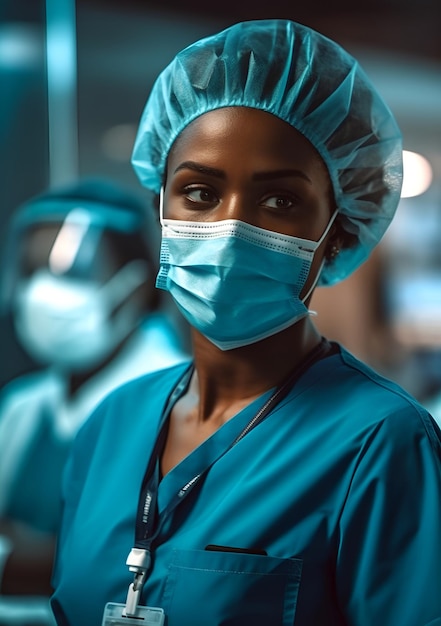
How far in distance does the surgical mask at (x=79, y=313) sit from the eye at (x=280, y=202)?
3.88 ft

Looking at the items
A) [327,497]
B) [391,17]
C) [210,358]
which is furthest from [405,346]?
[327,497]

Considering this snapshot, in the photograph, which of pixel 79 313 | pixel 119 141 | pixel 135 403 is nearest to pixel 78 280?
pixel 79 313

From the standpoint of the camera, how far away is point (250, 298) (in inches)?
35.7

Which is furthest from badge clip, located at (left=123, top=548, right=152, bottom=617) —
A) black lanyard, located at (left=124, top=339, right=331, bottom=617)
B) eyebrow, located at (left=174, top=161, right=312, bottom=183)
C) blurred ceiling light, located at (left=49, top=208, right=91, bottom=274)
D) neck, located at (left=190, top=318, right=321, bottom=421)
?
blurred ceiling light, located at (left=49, top=208, right=91, bottom=274)

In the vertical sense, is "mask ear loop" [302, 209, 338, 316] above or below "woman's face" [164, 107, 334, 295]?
below

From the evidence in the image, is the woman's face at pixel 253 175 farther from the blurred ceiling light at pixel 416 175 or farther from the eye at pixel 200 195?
the blurred ceiling light at pixel 416 175

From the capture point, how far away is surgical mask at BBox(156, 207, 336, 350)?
2.89 feet

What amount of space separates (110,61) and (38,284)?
66 cm

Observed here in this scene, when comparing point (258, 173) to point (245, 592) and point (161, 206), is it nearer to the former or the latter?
point (161, 206)

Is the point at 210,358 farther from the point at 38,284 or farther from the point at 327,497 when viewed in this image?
the point at 38,284

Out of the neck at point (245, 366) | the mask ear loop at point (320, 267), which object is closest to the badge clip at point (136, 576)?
the neck at point (245, 366)

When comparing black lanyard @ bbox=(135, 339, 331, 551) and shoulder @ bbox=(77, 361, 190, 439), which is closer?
black lanyard @ bbox=(135, 339, 331, 551)

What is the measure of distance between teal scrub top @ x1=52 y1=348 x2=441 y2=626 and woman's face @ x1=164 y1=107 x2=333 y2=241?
0.20 meters

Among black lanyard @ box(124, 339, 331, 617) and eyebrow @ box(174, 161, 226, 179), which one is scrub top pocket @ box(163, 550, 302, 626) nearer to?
black lanyard @ box(124, 339, 331, 617)
